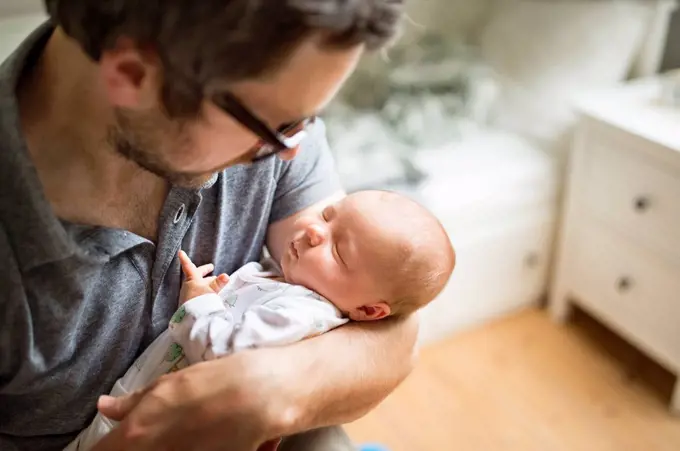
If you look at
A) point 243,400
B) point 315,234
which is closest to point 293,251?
point 315,234

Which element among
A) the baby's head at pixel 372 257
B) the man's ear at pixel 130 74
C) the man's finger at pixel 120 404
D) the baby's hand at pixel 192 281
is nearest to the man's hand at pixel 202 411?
the man's finger at pixel 120 404

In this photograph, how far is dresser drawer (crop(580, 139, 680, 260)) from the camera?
176cm

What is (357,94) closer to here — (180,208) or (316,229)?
(316,229)

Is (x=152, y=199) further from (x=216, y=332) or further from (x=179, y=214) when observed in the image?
(x=216, y=332)

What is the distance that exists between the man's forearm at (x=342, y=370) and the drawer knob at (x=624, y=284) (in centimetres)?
108

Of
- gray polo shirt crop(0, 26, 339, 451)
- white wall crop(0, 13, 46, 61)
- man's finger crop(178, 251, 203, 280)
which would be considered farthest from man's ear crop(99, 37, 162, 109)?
white wall crop(0, 13, 46, 61)

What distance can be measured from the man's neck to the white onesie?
182mm

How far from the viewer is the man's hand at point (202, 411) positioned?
839 mm

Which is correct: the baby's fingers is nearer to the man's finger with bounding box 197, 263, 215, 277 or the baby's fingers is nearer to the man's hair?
the man's finger with bounding box 197, 263, 215, 277

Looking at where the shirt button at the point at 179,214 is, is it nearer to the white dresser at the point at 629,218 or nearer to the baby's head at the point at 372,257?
the baby's head at the point at 372,257

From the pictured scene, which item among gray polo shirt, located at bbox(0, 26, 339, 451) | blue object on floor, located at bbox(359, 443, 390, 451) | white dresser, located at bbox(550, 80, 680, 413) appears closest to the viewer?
gray polo shirt, located at bbox(0, 26, 339, 451)

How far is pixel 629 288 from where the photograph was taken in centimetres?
194

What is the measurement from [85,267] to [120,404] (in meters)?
0.18

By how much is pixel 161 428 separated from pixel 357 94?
1.54 metres
